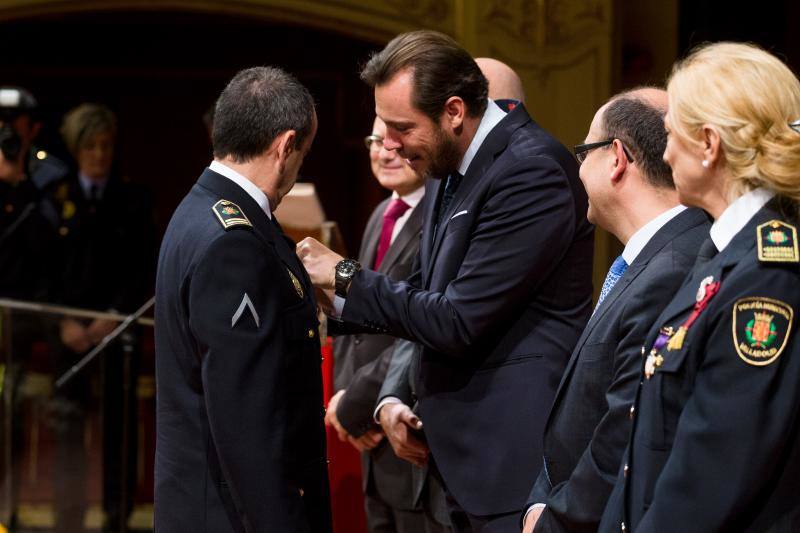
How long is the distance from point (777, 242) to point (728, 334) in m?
0.13

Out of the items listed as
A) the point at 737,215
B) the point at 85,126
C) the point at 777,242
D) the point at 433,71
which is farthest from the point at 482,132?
the point at 85,126

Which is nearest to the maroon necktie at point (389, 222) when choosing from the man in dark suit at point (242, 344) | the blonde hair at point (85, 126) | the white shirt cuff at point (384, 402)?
the white shirt cuff at point (384, 402)

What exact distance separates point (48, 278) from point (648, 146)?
3.50 metres

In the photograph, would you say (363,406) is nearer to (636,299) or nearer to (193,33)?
(636,299)

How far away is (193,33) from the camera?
7.83 metres

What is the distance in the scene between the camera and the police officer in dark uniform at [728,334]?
4.72 feet

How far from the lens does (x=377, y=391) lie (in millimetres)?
2973

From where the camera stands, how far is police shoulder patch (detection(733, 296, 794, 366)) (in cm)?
143

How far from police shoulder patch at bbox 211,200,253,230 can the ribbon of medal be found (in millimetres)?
749

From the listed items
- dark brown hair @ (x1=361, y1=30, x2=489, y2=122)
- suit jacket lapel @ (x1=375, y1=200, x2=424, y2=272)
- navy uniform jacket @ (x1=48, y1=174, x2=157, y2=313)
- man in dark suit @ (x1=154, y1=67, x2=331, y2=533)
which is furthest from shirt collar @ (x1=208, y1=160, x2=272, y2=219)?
navy uniform jacket @ (x1=48, y1=174, x2=157, y2=313)

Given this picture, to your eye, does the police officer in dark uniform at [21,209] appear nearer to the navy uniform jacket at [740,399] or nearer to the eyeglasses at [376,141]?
the eyeglasses at [376,141]

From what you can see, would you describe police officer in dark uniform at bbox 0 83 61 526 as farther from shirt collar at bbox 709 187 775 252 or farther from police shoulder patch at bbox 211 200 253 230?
shirt collar at bbox 709 187 775 252

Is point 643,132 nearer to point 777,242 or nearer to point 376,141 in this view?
point 777,242

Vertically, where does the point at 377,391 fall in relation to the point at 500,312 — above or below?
below
